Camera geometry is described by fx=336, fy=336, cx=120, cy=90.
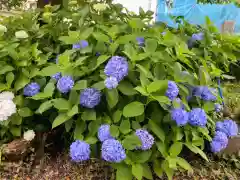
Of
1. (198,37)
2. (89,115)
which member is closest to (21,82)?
(89,115)

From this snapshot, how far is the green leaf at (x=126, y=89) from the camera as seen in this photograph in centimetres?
146

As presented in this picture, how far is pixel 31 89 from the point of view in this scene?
164cm

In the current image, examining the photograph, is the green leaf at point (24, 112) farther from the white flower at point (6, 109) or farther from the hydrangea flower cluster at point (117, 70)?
the hydrangea flower cluster at point (117, 70)

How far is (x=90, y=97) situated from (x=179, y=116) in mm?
388

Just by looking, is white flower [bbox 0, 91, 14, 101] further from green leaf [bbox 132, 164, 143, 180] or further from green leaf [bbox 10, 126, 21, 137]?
green leaf [bbox 132, 164, 143, 180]

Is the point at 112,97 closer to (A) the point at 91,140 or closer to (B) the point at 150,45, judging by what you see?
(A) the point at 91,140

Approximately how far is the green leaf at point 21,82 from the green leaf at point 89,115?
0.37 meters

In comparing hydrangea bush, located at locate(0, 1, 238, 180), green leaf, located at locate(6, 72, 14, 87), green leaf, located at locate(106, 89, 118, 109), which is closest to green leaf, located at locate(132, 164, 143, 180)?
hydrangea bush, located at locate(0, 1, 238, 180)

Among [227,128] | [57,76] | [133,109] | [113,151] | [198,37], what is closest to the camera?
[113,151]

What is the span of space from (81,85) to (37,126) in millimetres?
443

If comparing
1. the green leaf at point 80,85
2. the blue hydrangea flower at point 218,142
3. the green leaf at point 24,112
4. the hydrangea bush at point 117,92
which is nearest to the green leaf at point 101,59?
the hydrangea bush at point 117,92

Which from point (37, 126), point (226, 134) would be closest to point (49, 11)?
point (37, 126)

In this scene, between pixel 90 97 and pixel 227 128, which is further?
pixel 227 128

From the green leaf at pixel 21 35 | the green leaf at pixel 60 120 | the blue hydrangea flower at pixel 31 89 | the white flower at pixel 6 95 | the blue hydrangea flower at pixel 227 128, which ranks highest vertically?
the green leaf at pixel 21 35
